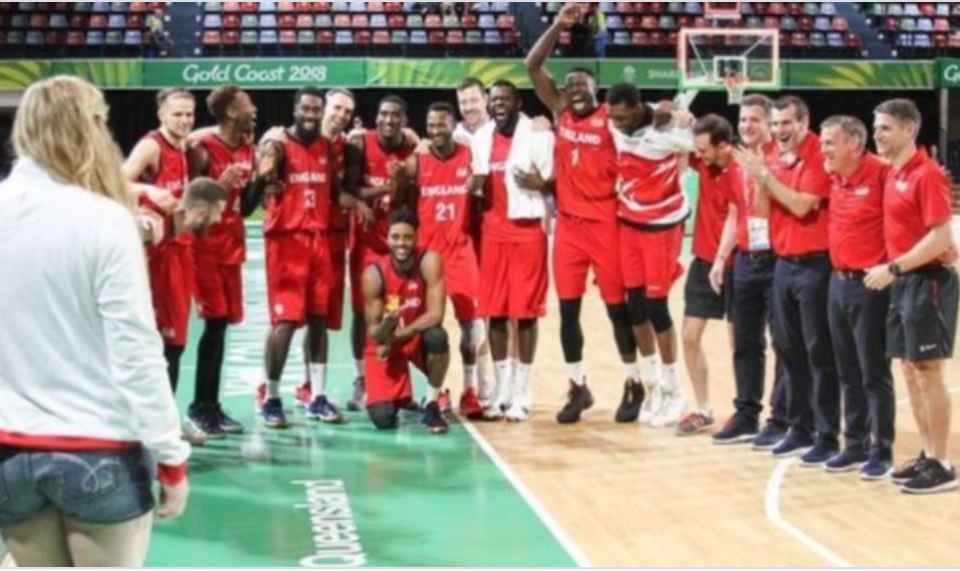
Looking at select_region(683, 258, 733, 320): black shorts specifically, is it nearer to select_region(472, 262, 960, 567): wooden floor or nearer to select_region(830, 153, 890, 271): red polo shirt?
select_region(472, 262, 960, 567): wooden floor

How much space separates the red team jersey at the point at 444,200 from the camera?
26.6 ft

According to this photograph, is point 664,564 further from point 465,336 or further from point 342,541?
point 465,336

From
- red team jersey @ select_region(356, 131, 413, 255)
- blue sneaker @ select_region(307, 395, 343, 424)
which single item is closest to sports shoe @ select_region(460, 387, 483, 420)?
blue sneaker @ select_region(307, 395, 343, 424)

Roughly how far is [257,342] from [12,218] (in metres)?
8.76

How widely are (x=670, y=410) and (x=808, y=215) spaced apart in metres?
1.67

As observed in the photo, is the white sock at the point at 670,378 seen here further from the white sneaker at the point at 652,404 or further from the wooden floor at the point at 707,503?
the wooden floor at the point at 707,503

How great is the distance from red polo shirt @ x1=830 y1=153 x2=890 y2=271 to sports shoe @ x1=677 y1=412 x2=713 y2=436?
5.12ft

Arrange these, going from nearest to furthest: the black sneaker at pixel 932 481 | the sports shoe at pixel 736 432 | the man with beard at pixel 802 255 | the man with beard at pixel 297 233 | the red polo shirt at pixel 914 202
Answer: the red polo shirt at pixel 914 202
the black sneaker at pixel 932 481
the man with beard at pixel 802 255
the sports shoe at pixel 736 432
the man with beard at pixel 297 233

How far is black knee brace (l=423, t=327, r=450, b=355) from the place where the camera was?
7773mm

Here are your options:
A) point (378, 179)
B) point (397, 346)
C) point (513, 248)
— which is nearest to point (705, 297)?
point (513, 248)

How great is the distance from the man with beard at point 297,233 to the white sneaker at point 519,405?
99cm

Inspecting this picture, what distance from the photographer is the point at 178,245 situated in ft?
23.0

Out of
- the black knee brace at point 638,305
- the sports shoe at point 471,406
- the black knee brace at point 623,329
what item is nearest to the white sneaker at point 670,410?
the black knee brace at point 623,329

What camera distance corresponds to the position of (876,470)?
6.49 metres
